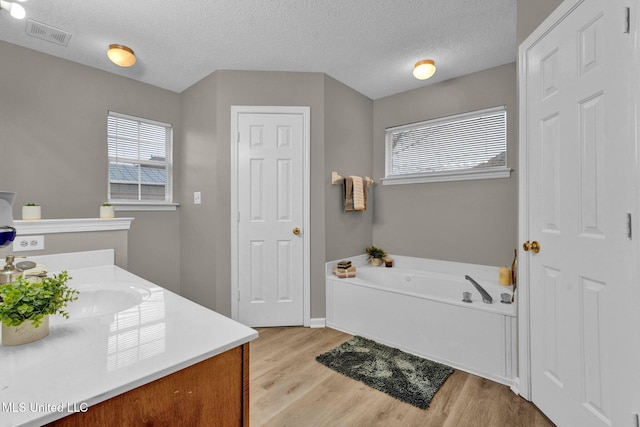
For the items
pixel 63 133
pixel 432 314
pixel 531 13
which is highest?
pixel 531 13

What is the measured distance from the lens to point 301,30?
88.4 inches

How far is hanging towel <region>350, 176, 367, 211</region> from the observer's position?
3.04 meters

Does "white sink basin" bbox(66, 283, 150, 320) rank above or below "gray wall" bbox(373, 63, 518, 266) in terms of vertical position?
below

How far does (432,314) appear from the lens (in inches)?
86.3

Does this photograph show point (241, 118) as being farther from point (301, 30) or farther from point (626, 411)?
point (626, 411)

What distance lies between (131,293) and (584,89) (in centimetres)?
212

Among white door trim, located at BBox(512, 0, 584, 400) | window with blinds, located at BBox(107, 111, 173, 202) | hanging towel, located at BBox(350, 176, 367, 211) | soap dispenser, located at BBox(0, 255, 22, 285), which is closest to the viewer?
soap dispenser, located at BBox(0, 255, 22, 285)

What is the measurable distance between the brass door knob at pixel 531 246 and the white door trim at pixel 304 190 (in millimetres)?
1718

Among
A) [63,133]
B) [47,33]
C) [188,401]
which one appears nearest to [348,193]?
[188,401]

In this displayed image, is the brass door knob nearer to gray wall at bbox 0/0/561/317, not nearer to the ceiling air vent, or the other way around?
gray wall at bbox 0/0/561/317

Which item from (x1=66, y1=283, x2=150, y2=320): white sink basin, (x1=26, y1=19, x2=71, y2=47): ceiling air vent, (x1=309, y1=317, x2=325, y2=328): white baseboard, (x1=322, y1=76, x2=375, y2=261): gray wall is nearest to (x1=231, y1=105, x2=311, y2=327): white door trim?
(x1=309, y1=317, x2=325, y2=328): white baseboard

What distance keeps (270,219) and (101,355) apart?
220cm

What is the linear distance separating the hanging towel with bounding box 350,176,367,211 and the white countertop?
227cm

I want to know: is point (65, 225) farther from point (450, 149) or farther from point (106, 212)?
point (450, 149)
